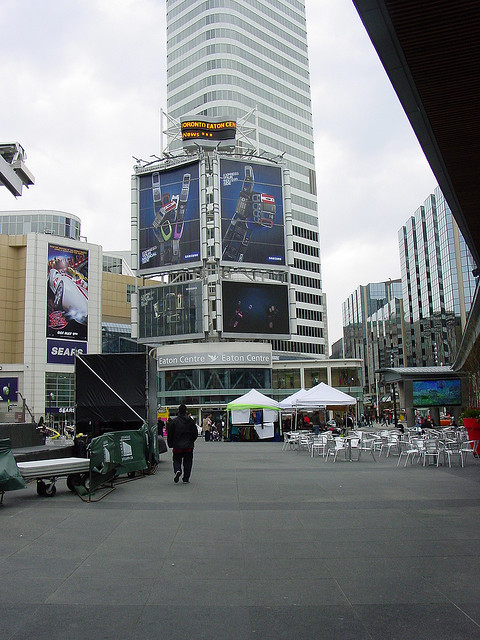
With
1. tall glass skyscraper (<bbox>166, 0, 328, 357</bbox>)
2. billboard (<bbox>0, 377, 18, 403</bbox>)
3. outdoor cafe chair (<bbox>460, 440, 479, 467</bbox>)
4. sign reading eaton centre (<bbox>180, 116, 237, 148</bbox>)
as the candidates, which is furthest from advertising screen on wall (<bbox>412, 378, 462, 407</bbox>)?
billboard (<bbox>0, 377, 18, 403</bbox>)

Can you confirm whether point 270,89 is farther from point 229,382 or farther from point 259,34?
point 229,382

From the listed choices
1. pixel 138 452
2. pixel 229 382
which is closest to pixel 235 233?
pixel 229 382

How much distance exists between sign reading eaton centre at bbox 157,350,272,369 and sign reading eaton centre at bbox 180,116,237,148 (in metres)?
24.6

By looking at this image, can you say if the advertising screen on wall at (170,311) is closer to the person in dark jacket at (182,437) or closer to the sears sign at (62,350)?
the sears sign at (62,350)

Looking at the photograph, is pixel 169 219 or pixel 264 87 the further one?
pixel 264 87

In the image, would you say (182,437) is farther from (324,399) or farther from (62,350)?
(62,350)

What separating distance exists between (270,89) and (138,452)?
337 ft

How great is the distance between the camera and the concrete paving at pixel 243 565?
4.51m

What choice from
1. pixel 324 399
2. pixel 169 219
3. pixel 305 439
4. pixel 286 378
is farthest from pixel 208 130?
pixel 305 439

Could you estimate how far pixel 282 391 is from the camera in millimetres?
71000

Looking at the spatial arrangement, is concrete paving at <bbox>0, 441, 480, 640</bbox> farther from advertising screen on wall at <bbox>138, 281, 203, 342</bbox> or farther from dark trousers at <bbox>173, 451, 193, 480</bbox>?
advertising screen on wall at <bbox>138, 281, 203, 342</bbox>

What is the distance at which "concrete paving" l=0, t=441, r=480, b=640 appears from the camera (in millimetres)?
4508

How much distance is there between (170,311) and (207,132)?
879 inches

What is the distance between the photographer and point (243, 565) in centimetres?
620
